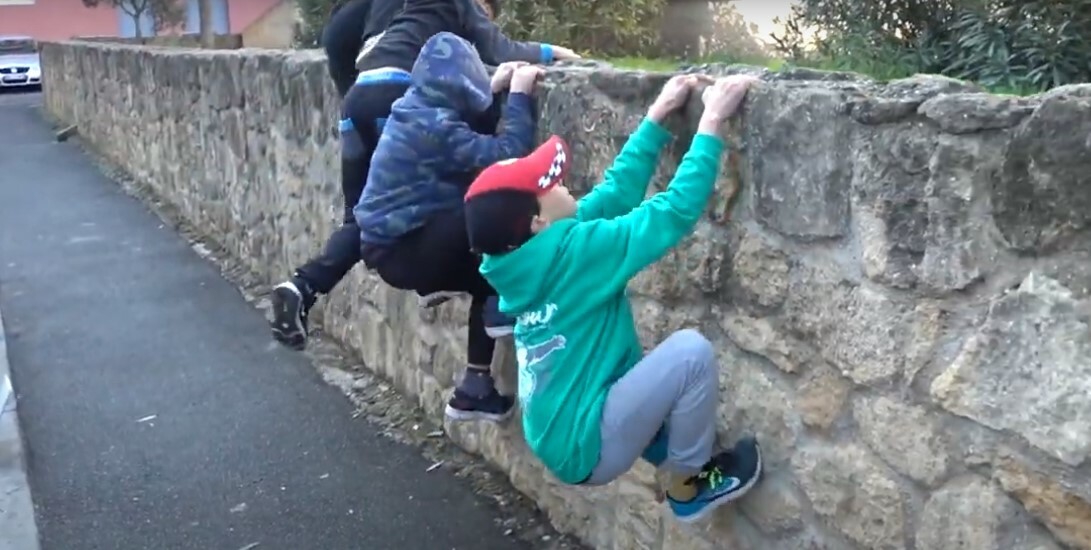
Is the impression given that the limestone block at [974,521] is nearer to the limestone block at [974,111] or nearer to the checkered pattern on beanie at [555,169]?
the limestone block at [974,111]

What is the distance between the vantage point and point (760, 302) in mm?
3057

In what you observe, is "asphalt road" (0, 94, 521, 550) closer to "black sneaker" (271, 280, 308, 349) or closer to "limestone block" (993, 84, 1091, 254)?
"black sneaker" (271, 280, 308, 349)

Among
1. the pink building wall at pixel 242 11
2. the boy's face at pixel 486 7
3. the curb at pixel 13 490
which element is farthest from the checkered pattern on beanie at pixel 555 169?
the pink building wall at pixel 242 11

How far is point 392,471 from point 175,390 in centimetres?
164

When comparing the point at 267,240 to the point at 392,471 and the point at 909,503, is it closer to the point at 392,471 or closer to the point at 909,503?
the point at 392,471

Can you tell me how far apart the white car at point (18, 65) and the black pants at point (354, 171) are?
2444 cm

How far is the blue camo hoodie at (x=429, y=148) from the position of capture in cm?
369

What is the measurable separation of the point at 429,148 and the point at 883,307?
1.54 metres

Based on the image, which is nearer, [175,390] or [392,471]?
[392,471]

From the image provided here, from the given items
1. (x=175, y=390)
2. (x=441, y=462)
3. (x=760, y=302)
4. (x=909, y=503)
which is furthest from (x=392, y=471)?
(x=909, y=503)

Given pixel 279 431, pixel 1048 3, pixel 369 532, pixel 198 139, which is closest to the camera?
pixel 1048 3

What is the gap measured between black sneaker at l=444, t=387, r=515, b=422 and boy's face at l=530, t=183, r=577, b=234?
134 centimetres

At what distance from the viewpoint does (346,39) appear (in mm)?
4664

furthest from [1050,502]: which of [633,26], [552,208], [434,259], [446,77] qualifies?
[633,26]
